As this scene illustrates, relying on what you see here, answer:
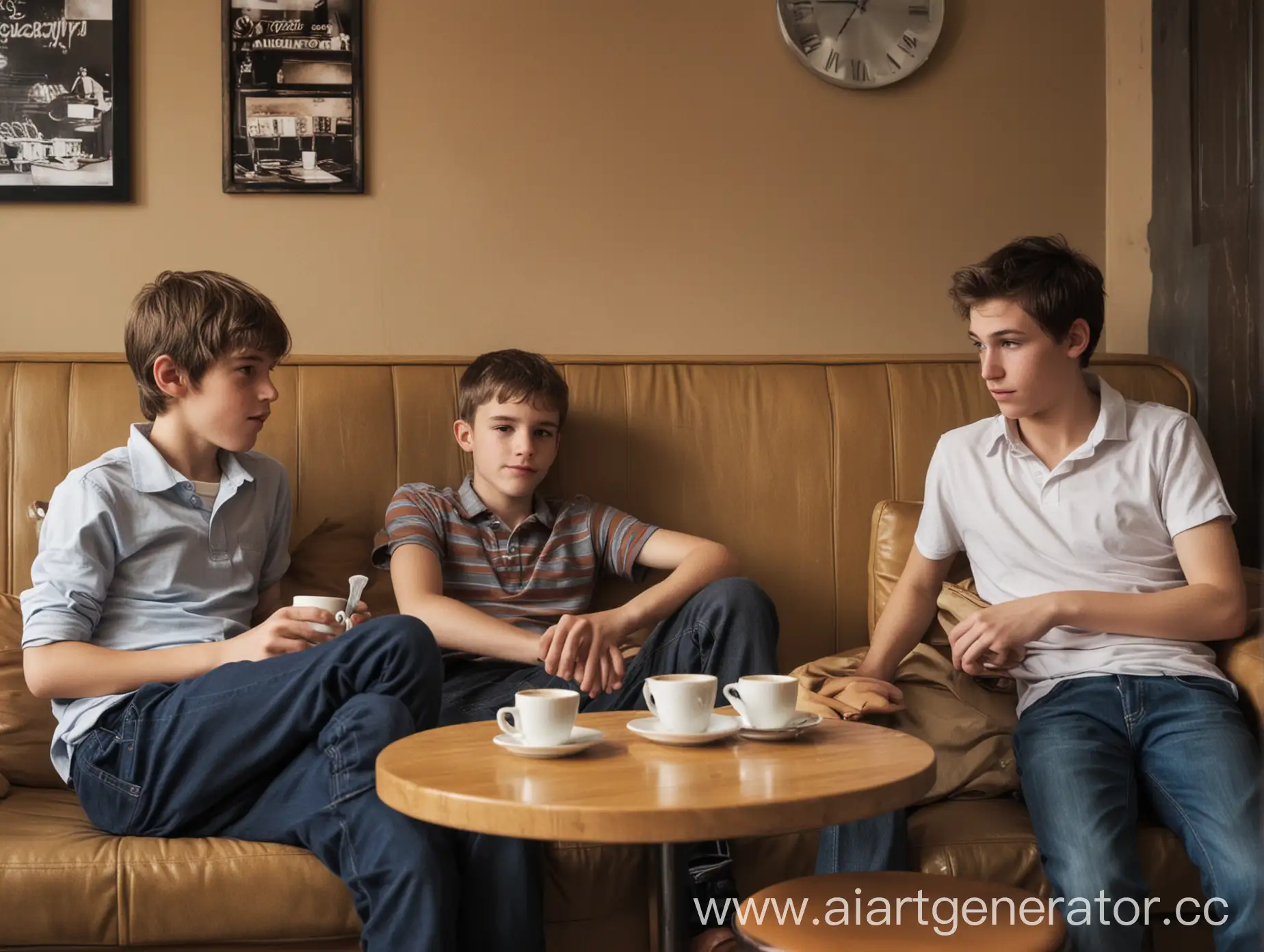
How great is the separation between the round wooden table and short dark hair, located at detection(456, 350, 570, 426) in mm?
889

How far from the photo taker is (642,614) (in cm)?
205

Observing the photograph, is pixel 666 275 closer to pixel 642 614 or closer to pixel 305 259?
pixel 305 259

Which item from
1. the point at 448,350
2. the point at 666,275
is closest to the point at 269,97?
the point at 448,350

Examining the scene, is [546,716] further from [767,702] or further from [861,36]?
[861,36]

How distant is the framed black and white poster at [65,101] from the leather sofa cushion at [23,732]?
1194 millimetres

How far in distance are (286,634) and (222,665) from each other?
129mm

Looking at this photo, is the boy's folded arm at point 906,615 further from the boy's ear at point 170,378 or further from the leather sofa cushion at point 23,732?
the leather sofa cushion at point 23,732

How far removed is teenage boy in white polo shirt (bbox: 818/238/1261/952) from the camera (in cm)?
160

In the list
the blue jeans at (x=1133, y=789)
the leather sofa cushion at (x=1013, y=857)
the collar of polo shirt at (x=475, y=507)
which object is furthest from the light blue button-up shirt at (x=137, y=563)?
the blue jeans at (x=1133, y=789)

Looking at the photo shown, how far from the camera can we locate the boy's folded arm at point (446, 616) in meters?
1.99

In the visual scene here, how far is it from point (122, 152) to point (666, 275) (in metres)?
1.26

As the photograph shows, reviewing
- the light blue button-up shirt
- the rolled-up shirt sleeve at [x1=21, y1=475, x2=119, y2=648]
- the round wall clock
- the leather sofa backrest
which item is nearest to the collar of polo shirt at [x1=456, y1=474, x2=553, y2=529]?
the leather sofa backrest

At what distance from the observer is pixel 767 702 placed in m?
1.44

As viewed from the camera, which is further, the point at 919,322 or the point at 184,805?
the point at 919,322
